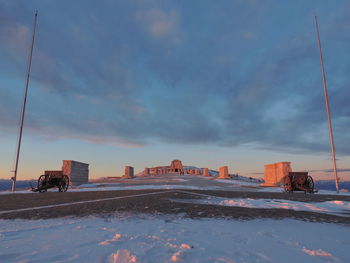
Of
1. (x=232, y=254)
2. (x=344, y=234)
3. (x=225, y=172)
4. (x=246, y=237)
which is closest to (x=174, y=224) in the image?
(x=246, y=237)

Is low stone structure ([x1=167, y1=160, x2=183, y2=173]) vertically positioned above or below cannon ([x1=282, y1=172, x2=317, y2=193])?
above

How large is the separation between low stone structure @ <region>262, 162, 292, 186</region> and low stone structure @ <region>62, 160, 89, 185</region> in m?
20.2

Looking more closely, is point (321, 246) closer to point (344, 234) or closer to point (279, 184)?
point (344, 234)

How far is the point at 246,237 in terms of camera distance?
334 centimetres

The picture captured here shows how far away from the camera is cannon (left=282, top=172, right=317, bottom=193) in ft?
43.3

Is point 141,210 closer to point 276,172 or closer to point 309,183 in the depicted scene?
point 309,183

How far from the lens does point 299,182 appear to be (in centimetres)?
1326

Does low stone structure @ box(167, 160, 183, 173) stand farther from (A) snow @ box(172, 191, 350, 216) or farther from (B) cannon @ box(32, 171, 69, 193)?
(A) snow @ box(172, 191, 350, 216)

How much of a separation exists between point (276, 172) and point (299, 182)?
20.5 ft

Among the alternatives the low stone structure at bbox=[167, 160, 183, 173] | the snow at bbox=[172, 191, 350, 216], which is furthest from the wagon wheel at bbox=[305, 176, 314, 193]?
the low stone structure at bbox=[167, 160, 183, 173]

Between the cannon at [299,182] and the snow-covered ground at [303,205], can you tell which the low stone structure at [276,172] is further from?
the snow-covered ground at [303,205]

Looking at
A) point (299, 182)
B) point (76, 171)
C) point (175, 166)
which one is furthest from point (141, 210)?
point (175, 166)

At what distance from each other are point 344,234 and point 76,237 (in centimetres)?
477

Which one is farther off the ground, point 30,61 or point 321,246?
point 30,61
